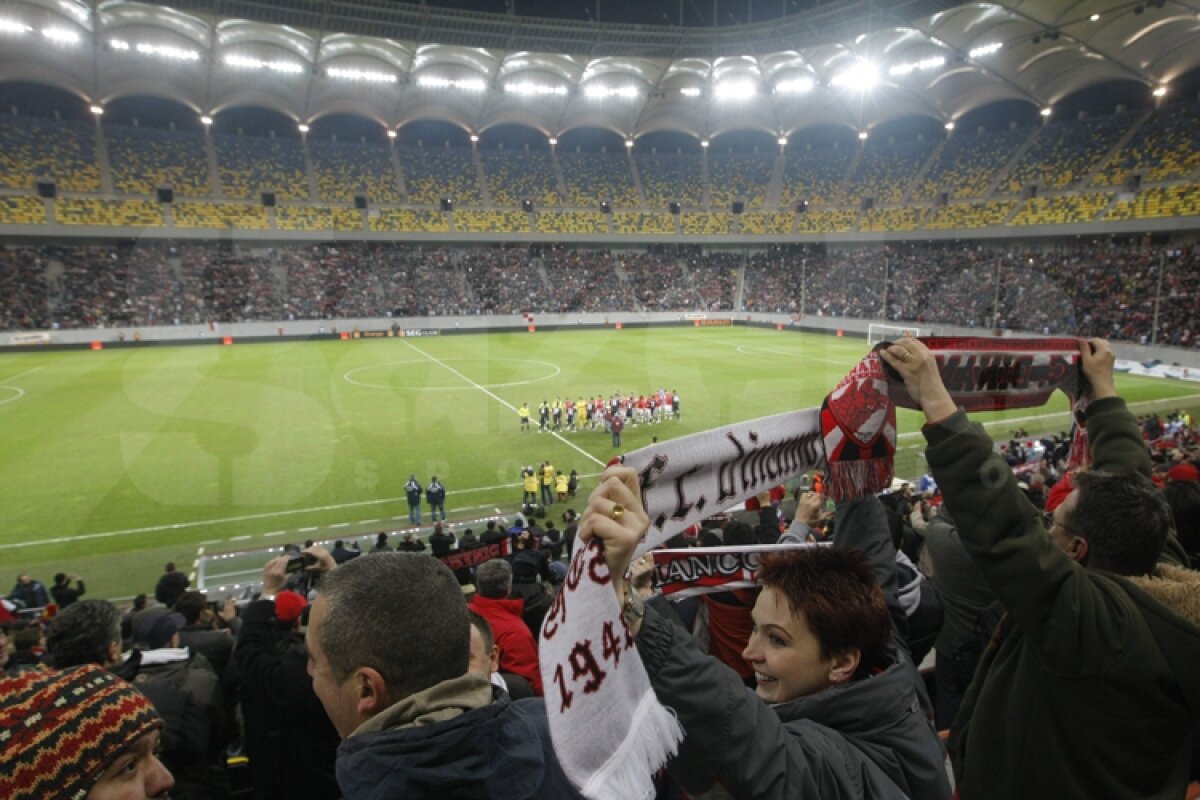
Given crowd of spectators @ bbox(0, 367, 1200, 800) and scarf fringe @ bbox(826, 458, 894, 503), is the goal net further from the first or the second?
scarf fringe @ bbox(826, 458, 894, 503)

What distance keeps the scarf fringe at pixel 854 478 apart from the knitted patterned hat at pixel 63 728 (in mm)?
2760

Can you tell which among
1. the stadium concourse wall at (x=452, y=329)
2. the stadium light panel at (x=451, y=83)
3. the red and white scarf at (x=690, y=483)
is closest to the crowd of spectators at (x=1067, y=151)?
the stadium concourse wall at (x=452, y=329)

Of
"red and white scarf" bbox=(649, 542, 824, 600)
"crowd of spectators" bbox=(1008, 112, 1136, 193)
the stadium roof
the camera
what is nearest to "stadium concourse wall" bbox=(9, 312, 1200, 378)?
"crowd of spectators" bbox=(1008, 112, 1136, 193)

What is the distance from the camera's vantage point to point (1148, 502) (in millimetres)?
2553

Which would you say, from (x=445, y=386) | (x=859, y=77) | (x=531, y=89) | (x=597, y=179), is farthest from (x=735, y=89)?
(x=445, y=386)

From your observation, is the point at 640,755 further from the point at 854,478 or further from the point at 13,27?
the point at 13,27

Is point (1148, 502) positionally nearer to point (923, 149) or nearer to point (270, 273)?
point (270, 273)

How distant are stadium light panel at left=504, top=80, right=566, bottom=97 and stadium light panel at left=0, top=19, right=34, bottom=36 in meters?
35.1

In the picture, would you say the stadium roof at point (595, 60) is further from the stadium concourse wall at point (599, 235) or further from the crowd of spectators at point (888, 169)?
the stadium concourse wall at point (599, 235)

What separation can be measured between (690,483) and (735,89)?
7199 centimetres

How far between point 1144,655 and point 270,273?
60752 mm

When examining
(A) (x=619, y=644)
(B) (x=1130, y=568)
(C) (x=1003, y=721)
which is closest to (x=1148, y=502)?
(B) (x=1130, y=568)

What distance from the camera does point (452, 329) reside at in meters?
53.4

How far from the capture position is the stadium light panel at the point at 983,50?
158 ft
